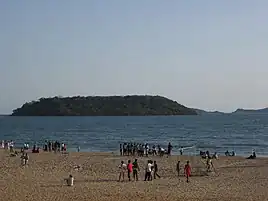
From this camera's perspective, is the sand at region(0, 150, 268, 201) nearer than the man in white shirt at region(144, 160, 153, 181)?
Yes

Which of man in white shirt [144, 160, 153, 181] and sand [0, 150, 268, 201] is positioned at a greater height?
man in white shirt [144, 160, 153, 181]

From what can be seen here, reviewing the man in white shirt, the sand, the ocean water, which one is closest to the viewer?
the sand

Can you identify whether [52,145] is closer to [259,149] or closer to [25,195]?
[259,149]

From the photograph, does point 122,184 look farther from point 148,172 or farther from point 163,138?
point 163,138

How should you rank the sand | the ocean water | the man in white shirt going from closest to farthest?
the sand < the man in white shirt < the ocean water

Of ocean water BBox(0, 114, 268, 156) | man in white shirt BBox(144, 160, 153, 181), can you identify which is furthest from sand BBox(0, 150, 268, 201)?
ocean water BBox(0, 114, 268, 156)

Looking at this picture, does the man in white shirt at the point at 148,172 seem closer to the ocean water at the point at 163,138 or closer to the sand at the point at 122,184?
the sand at the point at 122,184

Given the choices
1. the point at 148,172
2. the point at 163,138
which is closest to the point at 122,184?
the point at 148,172

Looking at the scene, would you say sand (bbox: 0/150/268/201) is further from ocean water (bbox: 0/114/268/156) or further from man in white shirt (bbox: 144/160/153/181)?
ocean water (bbox: 0/114/268/156)

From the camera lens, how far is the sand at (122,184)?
24.9 m

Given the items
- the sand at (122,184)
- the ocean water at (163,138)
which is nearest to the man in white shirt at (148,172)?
the sand at (122,184)

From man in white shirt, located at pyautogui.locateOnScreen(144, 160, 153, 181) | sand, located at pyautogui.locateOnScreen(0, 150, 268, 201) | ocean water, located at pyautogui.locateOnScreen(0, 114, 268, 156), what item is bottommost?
sand, located at pyautogui.locateOnScreen(0, 150, 268, 201)

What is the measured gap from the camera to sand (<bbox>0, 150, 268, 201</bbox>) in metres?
24.9

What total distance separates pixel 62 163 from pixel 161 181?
13.3 meters
